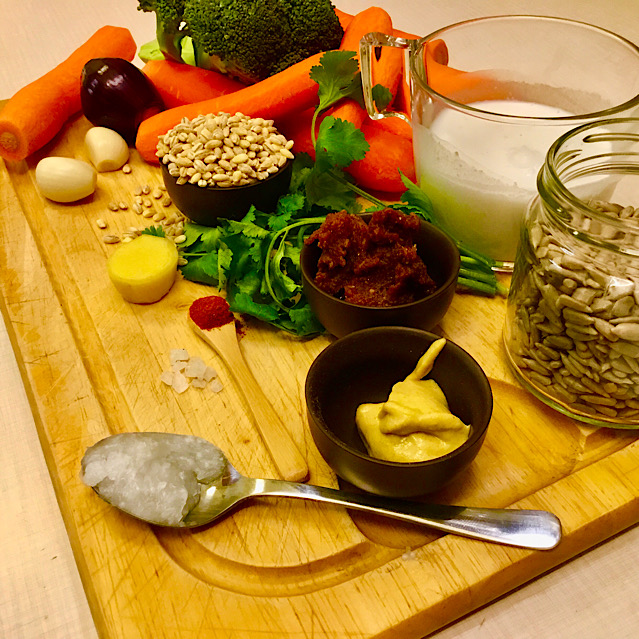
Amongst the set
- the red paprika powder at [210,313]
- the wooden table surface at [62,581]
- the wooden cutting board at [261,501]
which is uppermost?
the red paprika powder at [210,313]

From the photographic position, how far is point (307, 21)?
69.5 inches

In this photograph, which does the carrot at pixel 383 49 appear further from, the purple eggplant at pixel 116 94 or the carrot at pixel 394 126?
the purple eggplant at pixel 116 94

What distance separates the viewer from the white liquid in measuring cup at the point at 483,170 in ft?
4.34

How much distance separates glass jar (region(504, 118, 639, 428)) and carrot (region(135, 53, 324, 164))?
809mm

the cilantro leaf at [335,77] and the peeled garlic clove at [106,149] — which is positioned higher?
the cilantro leaf at [335,77]

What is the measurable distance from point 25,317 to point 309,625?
0.88 metres

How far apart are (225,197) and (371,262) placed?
1.42 ft

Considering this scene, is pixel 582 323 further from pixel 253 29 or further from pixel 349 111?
pixel 253 29

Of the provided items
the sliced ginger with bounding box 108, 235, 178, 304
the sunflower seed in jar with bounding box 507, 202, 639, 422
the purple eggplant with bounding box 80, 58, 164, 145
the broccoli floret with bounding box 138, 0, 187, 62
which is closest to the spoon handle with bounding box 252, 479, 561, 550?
the sunflower seed in jar with bounding box 507, 202, 639, 422

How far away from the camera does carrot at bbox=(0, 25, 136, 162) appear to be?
180cm

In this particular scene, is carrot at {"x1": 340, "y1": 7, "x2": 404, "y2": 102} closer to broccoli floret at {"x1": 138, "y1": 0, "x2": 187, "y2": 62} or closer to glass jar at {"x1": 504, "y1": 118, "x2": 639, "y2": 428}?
broccoli floret at {"x1": 138, "y1": 0, "x2": 187, "y2": 62}

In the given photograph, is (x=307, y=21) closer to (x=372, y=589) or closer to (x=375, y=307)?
(x=375, y=307)

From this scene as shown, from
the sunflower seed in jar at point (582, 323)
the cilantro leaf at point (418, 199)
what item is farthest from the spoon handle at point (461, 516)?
the cilantro leaf at point (418, 199)

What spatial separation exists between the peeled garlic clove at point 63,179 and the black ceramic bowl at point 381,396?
3.07 feet
